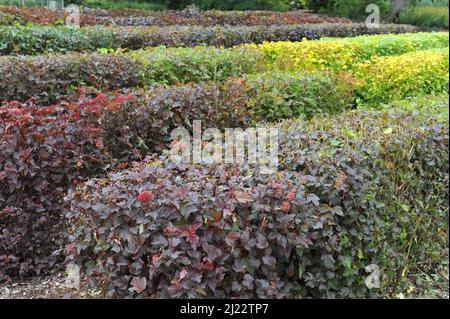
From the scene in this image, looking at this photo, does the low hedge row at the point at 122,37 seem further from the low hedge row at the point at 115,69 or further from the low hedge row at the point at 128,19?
the low hedge row at the point at 115,69

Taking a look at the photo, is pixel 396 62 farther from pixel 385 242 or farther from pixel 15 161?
pixel 15 161

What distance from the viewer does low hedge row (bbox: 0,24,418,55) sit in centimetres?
770

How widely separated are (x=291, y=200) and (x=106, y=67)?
11.1ft

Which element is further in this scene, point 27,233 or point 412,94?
point 412,94

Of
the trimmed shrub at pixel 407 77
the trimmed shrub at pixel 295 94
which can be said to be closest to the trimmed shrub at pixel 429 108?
the trimmed shrub at pixel 295 94

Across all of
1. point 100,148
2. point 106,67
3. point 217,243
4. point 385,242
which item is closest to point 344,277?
point 385,242

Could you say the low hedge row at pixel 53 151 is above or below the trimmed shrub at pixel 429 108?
below

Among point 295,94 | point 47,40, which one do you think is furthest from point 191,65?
point 47,40

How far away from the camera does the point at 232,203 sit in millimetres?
2479

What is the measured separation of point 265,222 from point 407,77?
4266mm

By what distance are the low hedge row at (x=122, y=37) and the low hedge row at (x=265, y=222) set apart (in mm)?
5284

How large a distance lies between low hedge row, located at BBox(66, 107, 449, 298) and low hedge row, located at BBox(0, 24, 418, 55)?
5.28 metres

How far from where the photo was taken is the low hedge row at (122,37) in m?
7.70

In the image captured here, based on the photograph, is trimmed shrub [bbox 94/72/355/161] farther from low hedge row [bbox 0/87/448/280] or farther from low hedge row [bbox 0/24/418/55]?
low hedge row [bbox 0/24/418/55]
